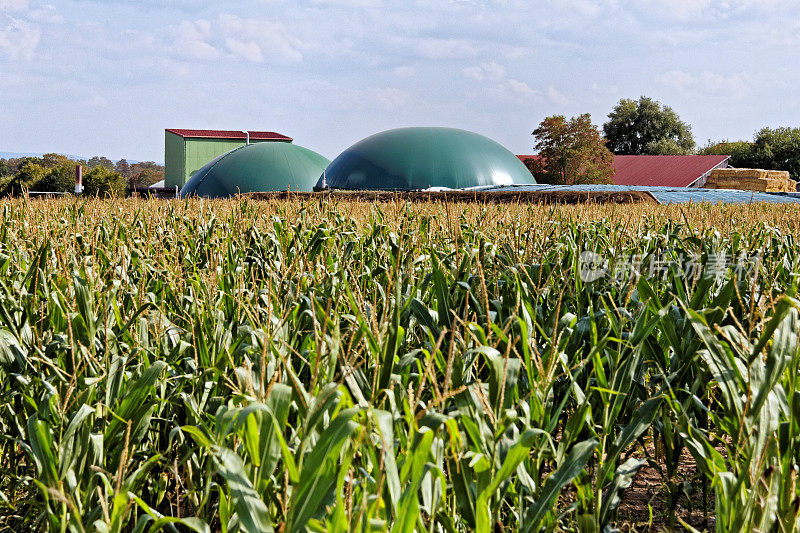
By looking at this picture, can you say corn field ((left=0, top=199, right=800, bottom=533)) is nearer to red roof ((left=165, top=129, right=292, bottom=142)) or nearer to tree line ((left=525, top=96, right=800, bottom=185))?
tree line ((left=525, top=96, right=800, bottom=185))

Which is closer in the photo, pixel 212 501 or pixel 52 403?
pixel 52 403

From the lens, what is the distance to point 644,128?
77375 mm

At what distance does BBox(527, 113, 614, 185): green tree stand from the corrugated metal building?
30.4 metres

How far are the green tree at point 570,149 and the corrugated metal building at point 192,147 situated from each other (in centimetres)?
3039

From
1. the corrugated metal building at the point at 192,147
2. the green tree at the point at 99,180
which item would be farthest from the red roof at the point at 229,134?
the green tree at the point at 99,180

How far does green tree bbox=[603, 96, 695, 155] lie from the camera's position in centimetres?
7688

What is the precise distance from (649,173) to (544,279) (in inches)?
2474

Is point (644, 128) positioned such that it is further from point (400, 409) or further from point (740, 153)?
point (400, 409)

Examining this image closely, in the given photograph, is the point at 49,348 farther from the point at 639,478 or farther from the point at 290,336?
the point at 639,478

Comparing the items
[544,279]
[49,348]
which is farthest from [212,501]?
[544,279]

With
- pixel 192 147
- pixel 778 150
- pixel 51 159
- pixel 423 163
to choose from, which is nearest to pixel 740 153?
pixel 778 150

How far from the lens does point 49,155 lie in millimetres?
104750

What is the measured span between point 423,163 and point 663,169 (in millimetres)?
33976

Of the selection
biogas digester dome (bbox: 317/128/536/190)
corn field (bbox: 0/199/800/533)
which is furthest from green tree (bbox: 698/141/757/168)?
corn field (bbox: 0/199/800/533)
